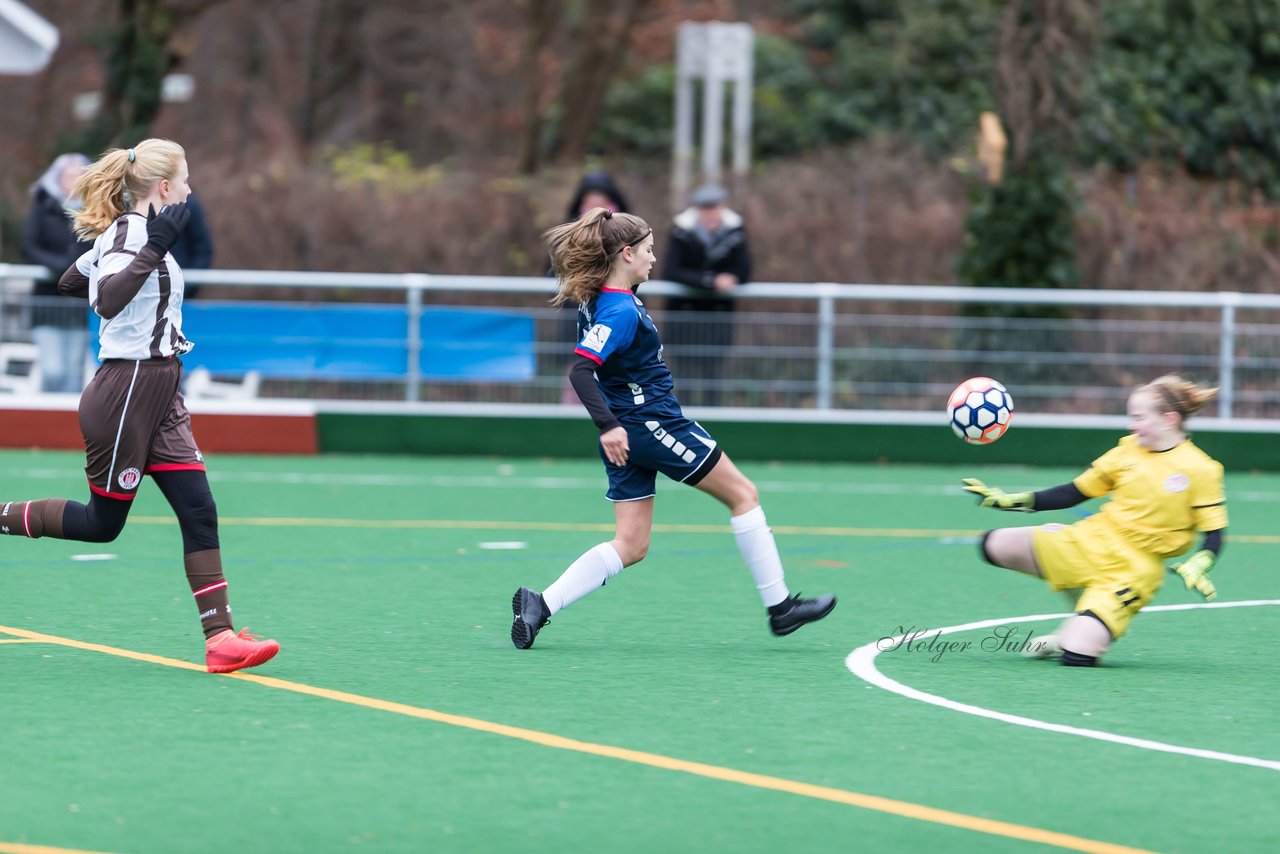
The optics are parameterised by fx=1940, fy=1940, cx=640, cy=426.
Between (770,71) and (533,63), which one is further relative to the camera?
(770,71)

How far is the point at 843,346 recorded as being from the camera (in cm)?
1498

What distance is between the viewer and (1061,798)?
17.2ft

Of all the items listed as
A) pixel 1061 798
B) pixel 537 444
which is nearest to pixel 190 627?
pixel 1061 798

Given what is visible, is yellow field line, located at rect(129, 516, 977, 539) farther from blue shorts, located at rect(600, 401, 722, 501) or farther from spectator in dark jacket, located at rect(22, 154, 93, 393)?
spectator in dark jacket, located at rect(22, 154, 93, 393)

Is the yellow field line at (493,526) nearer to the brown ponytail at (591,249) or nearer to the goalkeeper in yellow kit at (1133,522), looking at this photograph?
the goalkeeper in yellow kit at (1133,522)

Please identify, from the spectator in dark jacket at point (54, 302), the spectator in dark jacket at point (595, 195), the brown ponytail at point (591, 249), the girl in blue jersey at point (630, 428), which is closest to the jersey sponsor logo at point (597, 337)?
the girl in blue jersey at point (630, 428)

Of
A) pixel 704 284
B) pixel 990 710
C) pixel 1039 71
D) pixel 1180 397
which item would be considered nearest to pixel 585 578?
pixel 990 710

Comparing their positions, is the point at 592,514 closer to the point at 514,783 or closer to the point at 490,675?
the point at 490,675

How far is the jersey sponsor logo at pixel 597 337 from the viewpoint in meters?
7.09

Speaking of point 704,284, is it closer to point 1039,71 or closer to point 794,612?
point 1039,71

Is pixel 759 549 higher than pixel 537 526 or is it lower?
higher

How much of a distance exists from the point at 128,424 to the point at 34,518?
62 centimetres

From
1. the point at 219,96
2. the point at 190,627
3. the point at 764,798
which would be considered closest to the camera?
the point at 764,798

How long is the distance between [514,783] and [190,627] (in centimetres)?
286
